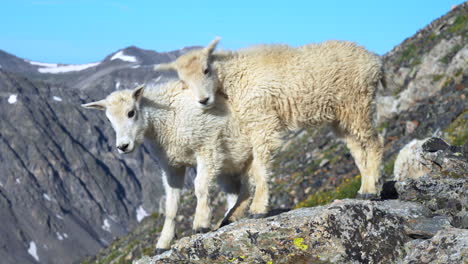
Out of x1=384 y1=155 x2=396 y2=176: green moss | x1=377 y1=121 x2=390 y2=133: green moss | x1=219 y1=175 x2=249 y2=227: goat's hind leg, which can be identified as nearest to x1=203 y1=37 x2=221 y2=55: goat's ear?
x1=219 y1=175 x2=249 y2=227: goat's hind leg

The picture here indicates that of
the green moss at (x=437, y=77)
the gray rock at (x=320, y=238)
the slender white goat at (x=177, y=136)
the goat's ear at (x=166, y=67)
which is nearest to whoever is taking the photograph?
the gray rock at (x=320, y=238)

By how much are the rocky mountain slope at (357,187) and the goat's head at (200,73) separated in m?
1.87

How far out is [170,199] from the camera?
10.7 metres

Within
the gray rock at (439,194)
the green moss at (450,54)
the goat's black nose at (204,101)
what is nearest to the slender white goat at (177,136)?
the goat's black nose at (204,101)

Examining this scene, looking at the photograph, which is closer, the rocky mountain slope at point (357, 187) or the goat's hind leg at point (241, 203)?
the rocky mountain slope at point (357, 187)

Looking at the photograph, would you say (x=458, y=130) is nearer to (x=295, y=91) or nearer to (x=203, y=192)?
(x=295, y=91)

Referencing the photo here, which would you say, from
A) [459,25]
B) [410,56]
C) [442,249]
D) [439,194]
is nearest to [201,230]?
[439,194]

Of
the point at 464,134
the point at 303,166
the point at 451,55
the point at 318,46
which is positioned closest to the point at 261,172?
the point at 318,46

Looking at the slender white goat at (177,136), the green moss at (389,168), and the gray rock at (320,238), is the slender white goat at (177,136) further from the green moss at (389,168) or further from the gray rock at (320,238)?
the green moss at (389,168)

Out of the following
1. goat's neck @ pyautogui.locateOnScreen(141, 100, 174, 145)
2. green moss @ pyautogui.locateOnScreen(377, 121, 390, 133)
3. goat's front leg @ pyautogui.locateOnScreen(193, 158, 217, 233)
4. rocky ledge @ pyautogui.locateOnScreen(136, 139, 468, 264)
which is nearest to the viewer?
rocky ledge @ pyautogui.locateOnScreen(136, 139, 468, 264)

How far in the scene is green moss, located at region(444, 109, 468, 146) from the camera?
1553 cm

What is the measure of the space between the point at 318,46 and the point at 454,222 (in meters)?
4.96

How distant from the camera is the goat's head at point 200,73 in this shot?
10.5 meters

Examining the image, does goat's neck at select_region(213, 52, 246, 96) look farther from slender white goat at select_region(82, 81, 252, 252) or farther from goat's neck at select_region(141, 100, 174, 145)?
goat's neck at select_region(141, 100, 174, 145)
